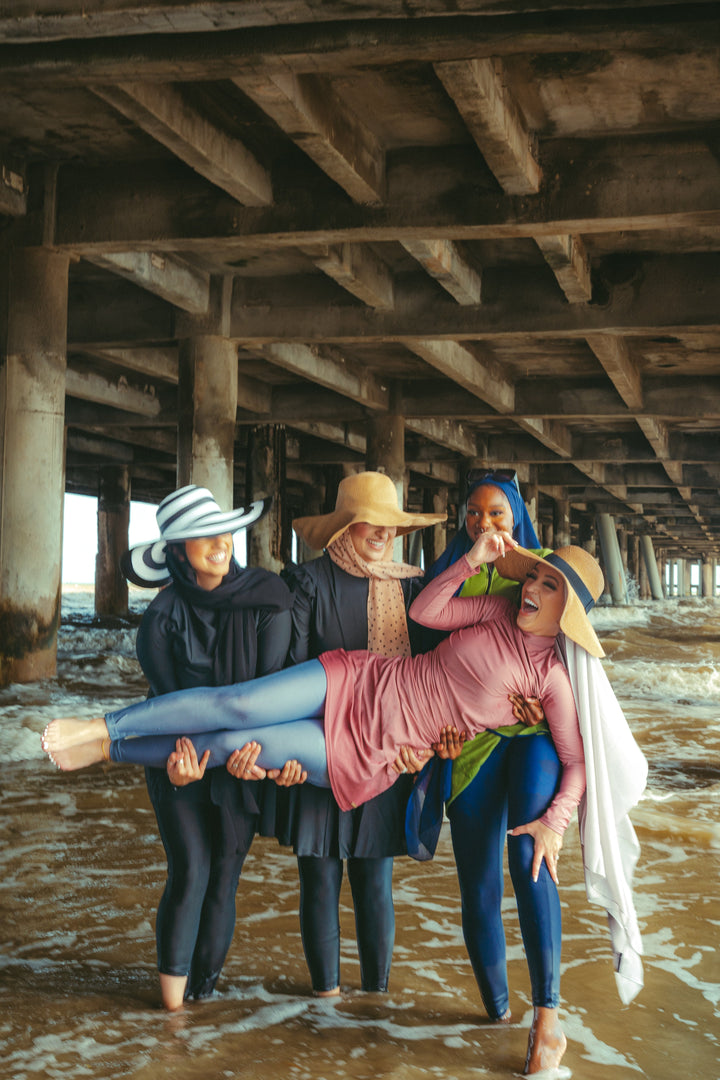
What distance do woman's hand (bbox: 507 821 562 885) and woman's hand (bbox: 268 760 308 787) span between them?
2.13 feet

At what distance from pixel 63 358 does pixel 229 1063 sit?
7.38 m

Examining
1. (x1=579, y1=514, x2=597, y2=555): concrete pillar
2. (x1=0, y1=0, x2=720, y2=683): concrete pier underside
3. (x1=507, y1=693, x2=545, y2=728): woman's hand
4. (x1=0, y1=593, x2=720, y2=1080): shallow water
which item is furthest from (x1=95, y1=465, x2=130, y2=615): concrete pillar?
(x1=579, y1=514, x2=597, y2=555): concrete pillar

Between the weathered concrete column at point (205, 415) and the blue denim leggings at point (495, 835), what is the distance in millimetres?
7869

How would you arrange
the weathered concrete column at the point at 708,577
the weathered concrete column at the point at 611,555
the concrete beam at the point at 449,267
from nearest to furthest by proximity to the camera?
the concrete beam at the point at 449,267 < the weathered concrete column at the point at 611,555 < the weathered concrete column at the point at 708,577

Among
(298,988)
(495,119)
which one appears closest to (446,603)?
(298,988)

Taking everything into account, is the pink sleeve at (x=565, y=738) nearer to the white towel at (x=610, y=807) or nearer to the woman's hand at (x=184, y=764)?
the white towel at (x=610, y=807)

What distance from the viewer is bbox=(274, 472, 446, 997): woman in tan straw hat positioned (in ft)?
10.5

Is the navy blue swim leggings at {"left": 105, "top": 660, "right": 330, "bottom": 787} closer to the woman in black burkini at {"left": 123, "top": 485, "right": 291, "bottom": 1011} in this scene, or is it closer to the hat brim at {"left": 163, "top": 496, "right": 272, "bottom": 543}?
the woman in black burkini at {"left": 123, "top": 485, "right": 291, "bottom": 1011}

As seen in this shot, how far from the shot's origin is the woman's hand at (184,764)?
306 cm

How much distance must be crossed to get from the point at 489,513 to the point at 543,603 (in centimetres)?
41

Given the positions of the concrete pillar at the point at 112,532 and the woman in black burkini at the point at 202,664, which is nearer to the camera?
the woman in black burkini at the point at 202,664

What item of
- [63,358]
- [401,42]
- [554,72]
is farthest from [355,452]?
[401,42]

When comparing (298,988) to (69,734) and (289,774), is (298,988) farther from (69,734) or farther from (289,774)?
(69,734)

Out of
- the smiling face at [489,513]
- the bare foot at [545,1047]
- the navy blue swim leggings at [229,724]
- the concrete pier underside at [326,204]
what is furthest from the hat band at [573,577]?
the concrete pier underside at [326,204]
